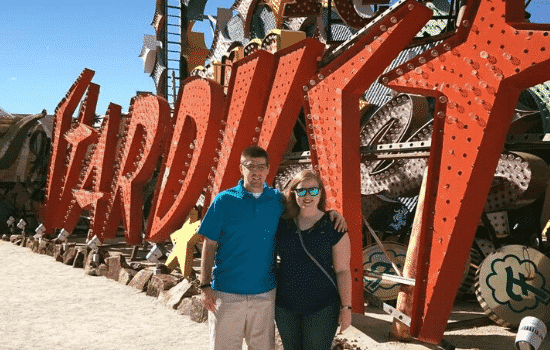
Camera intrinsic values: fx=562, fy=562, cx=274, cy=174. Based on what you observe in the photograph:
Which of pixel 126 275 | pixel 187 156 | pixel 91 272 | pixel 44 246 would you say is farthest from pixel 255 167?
pixel 44 246

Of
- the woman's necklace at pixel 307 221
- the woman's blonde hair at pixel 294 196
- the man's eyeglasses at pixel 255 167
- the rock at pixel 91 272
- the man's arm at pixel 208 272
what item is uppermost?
the man's eyeglasses at pixel 255 167

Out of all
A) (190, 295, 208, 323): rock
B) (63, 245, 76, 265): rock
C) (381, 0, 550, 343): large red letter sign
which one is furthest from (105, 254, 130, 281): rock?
(381, 0, 550, 343): large red letter sign

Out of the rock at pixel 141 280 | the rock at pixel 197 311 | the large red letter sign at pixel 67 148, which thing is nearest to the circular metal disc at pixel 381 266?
the rock at pixel 197 311

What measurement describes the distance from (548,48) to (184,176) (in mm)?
5866

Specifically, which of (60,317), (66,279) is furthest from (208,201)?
(66,279)

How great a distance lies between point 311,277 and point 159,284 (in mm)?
5187

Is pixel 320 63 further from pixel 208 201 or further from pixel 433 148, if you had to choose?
pixel 208 201

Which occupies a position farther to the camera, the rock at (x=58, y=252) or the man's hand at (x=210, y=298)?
the rock at (x=58, y=252)

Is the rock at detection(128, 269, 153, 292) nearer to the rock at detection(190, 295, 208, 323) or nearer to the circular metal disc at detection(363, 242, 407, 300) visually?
the rock at detection(190, 295, 208, 323)

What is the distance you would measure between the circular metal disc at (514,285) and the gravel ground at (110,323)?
26 cm

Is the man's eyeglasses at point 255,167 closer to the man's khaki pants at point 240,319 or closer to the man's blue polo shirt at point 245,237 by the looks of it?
the man's blue polo shirt at point 245,237

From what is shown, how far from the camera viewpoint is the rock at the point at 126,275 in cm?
887

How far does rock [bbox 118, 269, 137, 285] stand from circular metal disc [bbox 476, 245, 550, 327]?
5384mm

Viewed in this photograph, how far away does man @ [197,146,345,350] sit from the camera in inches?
133
